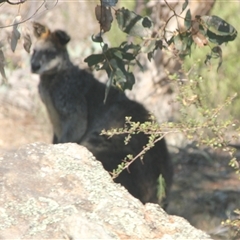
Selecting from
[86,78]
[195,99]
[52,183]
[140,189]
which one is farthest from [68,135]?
[52,183]

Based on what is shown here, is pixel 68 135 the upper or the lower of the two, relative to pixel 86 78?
lower

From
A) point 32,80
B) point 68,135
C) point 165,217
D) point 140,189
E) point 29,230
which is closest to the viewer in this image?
point 29,230

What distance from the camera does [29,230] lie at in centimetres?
303

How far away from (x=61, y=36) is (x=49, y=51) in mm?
220

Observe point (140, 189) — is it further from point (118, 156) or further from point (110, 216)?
point (110, 216)

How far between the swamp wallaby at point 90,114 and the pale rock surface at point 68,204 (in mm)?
2691

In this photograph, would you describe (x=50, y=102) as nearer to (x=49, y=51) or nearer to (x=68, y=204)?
(x=49, y=51)

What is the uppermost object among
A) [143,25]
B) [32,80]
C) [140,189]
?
[143,25]

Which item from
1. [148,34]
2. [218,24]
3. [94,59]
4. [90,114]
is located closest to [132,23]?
[148,34]

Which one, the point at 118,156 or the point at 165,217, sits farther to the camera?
the point at 118,156

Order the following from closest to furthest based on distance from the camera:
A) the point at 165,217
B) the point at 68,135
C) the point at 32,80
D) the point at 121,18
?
the point at 165,217
the point at 121,18
the point at 68,135
the point at 32,80

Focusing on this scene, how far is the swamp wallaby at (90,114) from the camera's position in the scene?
6.37 metres

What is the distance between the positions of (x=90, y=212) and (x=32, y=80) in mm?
6666

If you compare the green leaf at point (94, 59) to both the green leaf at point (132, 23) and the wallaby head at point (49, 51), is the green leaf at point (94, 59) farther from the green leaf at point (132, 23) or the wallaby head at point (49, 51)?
the wallaby head at point (49, 51)
